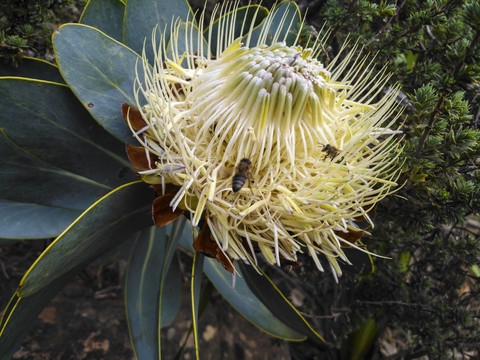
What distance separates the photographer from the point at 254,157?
1.03 meters

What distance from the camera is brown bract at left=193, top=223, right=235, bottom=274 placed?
3.14 ft

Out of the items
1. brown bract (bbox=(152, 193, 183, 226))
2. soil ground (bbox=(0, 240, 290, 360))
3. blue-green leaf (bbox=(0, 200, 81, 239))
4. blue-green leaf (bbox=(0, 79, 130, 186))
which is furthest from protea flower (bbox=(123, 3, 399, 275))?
soil ground (bbox=(0, 240, 290, 360))

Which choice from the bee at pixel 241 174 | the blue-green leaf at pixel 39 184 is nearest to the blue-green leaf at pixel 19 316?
the blue-green leaf at pixel 39 184

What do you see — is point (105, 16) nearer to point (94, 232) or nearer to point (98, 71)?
point (98, 71)

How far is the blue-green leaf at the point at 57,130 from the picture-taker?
1007 millimetres

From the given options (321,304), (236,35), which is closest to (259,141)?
(236,35)

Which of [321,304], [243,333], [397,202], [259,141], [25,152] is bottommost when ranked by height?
[243,333]

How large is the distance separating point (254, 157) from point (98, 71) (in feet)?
1.48

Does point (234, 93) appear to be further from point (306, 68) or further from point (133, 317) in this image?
point (133, 317)

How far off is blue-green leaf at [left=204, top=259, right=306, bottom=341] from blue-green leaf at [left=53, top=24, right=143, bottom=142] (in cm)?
59

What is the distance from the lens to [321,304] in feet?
6.14

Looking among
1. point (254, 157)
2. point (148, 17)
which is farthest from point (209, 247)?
point (148, 17)

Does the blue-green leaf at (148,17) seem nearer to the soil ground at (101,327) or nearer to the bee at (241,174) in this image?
the bee at (241,174)

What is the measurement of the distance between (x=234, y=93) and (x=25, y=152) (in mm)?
581
